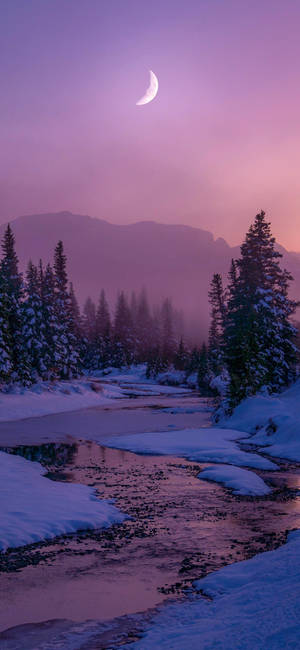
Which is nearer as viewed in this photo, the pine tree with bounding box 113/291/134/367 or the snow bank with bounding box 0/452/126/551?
the snow bank with bounding box 0/452/126/551

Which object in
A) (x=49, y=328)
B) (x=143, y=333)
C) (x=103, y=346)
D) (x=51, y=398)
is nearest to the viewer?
(x=51, y=398)

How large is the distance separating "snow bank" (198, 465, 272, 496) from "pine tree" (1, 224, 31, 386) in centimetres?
2812

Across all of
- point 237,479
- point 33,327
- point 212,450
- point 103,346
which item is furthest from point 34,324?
point 103,346

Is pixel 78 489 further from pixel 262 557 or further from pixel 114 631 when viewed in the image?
pixel 114 631

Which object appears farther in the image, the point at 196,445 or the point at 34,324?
the point at 34,324

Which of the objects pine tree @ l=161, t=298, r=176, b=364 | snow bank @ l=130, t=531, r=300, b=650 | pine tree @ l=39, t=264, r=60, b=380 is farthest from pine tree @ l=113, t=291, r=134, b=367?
snow bank @ l=130, t=531, r=300, b=650

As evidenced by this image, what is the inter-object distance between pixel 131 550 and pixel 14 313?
1483 inches

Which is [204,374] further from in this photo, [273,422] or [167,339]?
[167,339]

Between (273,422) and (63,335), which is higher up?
(63,335)

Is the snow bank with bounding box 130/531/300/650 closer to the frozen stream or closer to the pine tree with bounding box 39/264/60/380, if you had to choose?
the frozen stream

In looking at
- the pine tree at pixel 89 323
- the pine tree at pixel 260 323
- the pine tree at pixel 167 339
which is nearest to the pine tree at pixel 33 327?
the pine tree at pixel 260 323

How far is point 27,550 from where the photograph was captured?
9.76 metres

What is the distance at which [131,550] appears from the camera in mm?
9750

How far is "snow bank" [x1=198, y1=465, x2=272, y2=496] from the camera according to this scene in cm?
1444
